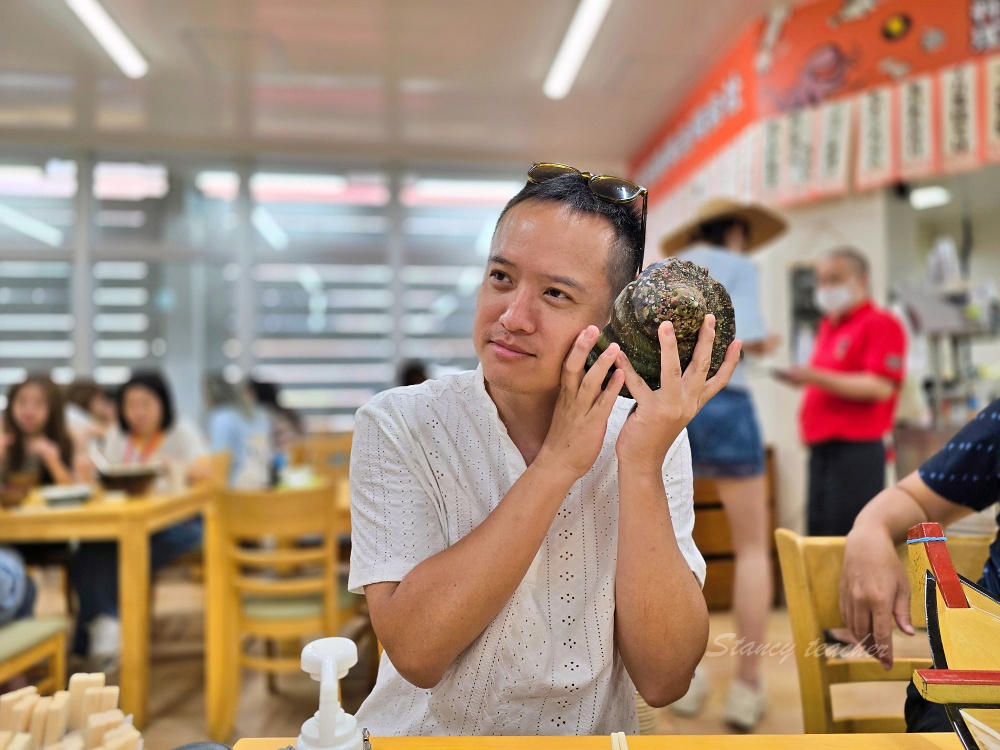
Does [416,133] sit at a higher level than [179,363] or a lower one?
higher

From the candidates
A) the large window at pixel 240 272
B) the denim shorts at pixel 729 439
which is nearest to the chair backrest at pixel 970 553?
the denim shorts at pixel 729 439

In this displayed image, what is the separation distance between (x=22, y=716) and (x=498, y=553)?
0.45 metres

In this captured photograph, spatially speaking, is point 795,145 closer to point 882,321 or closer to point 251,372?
point 882,321

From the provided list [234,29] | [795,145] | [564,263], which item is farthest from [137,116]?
[564,263]

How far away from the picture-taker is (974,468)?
0.97 m

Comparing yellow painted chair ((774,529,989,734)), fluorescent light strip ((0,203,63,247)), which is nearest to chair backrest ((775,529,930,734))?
yellow painted chair ((774,529,989,734))

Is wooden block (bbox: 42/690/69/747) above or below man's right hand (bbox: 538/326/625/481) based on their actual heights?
below

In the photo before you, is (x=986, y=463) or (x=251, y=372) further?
(x=251, y=372)

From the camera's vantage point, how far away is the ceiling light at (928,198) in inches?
145

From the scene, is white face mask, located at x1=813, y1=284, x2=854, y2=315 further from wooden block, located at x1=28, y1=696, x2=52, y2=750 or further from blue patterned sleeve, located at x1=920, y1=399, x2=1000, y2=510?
wooden block, located at x1=28, y1=696, x2=52, y2=750

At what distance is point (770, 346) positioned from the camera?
94.2 inches

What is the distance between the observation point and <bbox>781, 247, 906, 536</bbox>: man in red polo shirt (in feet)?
7.60

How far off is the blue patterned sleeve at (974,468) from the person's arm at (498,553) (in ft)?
1.74

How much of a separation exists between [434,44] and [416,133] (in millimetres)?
1607
